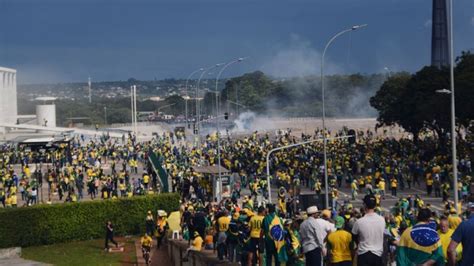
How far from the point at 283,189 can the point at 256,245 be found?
23681mm

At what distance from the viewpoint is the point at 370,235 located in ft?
42.2

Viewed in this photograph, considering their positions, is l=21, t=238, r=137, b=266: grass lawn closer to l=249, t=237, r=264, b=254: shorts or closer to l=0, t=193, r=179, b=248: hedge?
l=0, t=193, r=179, b=248: hedge

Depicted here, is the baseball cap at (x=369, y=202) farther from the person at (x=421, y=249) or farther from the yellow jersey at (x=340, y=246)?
the person at (x=421, y=249)

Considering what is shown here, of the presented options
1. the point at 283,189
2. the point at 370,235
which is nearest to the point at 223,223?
the point at 370,235

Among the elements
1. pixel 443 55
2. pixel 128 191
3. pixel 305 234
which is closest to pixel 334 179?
pixel 128 191

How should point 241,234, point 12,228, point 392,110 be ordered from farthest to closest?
point 392,110 → point 12,228 → point 241,234

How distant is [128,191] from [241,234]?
98.6 feet

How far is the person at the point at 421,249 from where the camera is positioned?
11055 millimetres

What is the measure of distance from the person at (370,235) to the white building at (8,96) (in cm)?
14741

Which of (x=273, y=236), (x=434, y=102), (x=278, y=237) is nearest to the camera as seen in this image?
(x=278, y=237)

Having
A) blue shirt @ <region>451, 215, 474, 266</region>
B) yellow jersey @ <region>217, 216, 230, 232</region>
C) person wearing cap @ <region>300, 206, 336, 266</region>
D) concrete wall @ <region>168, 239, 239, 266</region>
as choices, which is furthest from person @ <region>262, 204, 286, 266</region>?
blue shirt @ <region>451, 215, 474, 266</region>

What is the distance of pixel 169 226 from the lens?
31078 millimetres

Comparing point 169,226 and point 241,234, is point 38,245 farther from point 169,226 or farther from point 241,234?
point 241,234

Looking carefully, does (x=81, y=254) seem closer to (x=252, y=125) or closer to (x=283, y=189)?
(x=283, y=189)
